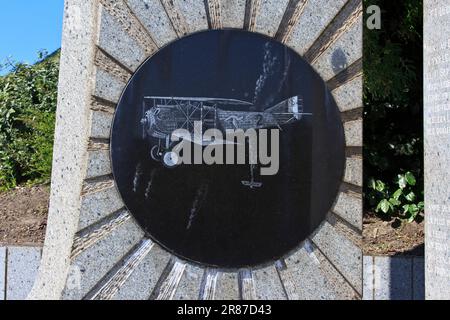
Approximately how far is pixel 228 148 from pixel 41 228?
2413mm

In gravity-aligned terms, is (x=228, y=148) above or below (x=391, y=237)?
above

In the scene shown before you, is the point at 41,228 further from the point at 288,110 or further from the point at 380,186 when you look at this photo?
the point at 380,186

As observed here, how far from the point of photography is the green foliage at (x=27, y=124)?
5812 millimetres

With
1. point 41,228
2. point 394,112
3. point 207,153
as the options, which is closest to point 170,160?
point 207,153

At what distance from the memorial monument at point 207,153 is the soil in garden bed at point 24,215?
5.06 feet

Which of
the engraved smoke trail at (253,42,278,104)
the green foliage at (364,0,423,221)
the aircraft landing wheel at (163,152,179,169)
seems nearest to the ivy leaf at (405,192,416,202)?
A: the green foliage at (364,0,423,221)

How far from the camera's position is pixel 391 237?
534 centimetres

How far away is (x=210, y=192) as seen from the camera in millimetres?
3203

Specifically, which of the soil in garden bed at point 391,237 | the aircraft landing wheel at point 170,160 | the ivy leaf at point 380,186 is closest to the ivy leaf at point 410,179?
the ivy leaf at point 380,186

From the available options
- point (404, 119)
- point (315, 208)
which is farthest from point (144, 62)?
point (404, 119)

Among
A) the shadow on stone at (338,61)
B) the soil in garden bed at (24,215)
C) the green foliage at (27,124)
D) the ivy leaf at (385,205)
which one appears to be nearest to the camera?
the shadow on stone at (338,61)

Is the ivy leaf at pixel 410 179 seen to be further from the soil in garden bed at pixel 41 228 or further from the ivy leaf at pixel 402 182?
the soil in garden bed at pixel 41 228
